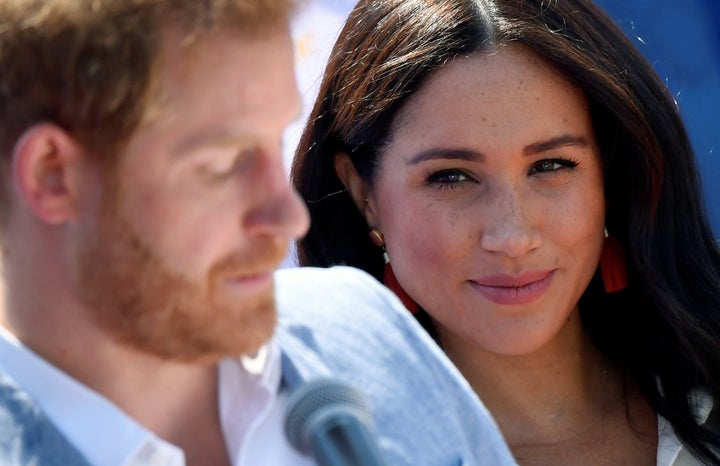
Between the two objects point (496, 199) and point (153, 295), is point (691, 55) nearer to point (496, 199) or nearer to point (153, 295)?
point (496, 199)

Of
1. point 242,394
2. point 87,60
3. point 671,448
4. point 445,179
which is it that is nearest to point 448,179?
point 445,179

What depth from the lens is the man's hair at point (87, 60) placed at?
45.9 inches

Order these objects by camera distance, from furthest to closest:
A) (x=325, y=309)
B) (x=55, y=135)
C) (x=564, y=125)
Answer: (x=564, y=125) < (x=325, y=309) < (x=55, y=135)

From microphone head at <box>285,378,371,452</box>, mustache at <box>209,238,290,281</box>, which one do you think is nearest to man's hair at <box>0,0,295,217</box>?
mustache at <box>209,238,290,281</box>

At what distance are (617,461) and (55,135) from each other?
163 cm

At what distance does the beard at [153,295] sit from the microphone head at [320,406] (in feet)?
0.29

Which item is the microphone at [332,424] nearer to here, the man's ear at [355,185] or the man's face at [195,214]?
the man's face at [195,214]

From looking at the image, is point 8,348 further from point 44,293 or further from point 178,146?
point 178,146

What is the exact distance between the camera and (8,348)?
48.4 inches

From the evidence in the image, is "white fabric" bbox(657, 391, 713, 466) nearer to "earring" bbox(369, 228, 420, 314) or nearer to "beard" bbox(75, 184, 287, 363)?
"earring" bbox(369, 228, 420, 314)

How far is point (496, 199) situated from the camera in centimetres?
233

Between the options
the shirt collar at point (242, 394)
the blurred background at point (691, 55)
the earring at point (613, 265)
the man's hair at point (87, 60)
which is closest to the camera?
the man's hair at point (87, 60)

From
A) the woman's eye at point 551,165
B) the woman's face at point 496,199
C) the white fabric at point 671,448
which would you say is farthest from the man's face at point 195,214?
the white fabric at point 671,448

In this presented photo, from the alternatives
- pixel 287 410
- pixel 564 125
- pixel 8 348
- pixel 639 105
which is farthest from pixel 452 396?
pixel 639 105
